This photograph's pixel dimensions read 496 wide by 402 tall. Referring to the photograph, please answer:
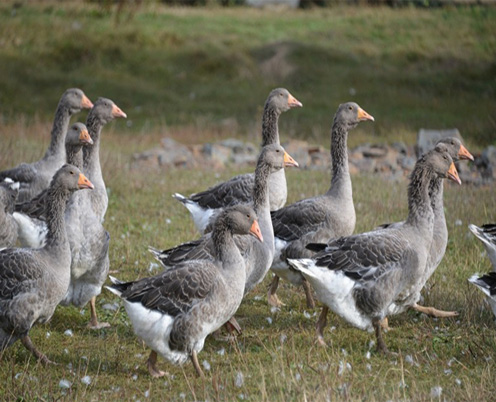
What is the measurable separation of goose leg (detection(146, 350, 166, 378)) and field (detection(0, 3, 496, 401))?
9 cm

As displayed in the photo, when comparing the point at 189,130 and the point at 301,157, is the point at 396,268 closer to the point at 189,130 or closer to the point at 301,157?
the point at 301,157

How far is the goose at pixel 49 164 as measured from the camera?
1126cm

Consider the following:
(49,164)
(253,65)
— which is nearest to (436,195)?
(49,164)

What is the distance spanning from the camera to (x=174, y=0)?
4078 centimetres

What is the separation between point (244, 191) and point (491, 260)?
3508 mm

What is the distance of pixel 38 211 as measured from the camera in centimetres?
913

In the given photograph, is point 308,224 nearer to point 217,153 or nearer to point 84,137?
point 84,137

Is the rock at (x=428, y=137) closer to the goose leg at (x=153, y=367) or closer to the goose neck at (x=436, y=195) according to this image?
the goose neck at (x=436, y=195)

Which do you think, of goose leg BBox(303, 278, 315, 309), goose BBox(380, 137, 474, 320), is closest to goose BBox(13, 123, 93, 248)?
goose leg BBox(303, 278, 315, 309)

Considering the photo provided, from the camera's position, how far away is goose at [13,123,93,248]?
907 cm

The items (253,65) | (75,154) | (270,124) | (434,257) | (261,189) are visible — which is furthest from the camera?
(253,65)

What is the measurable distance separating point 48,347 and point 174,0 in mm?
35249

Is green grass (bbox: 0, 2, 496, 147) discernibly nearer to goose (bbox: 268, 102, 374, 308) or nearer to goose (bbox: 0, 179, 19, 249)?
goose (bbox: 268, 102, 374, 308)

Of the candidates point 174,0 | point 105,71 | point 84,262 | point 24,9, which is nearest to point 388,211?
point 84,262
